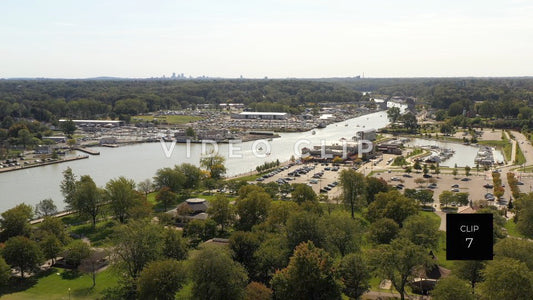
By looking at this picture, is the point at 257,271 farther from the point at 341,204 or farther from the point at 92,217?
the point at 92,217

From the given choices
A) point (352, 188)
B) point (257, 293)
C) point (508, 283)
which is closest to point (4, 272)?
point (257, 293)

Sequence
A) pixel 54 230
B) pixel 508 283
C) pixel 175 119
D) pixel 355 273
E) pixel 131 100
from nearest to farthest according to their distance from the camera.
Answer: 1. pixel 508 283
2. pixel 355 273
3. pixel 54 230
4. pixel 175 119
5. pixel 131 100

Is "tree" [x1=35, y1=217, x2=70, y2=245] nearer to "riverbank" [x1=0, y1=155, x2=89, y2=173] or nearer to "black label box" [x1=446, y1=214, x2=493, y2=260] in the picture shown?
"black label box" [x1=446, y1=214, x2=493, y2=260]

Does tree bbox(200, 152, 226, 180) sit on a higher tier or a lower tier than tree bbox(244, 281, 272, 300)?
higher

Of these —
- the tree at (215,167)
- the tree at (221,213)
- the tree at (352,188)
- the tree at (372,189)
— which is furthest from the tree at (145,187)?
the tree at (372,189)

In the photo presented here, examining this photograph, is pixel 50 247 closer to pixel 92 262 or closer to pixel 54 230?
pixel 54 230

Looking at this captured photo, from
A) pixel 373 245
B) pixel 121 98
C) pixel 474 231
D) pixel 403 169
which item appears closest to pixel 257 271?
pixel 373 245

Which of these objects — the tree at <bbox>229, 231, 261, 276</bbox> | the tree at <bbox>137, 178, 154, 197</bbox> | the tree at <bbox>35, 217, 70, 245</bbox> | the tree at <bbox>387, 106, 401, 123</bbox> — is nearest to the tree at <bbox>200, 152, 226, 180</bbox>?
the tree at <bbox>137, 178, 154, 197</bbox>
